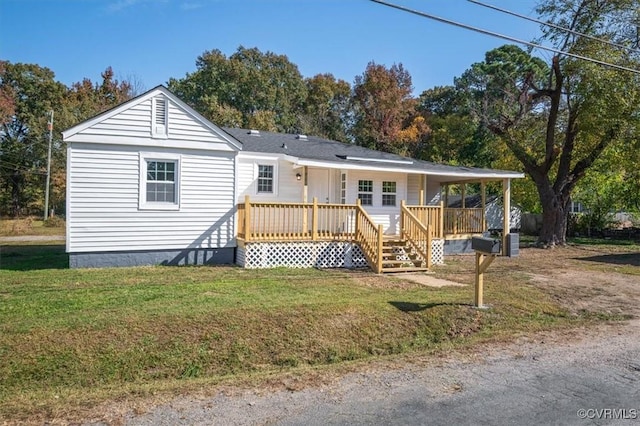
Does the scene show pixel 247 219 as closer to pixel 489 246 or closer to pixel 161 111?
pixel 161 111

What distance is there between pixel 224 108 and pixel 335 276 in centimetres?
3013

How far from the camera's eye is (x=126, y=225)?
11.2 m

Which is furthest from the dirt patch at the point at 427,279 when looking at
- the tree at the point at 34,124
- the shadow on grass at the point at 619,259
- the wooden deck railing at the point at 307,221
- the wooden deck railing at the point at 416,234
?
the tree at the point at 34,124

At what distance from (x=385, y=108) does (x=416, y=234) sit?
1166 inches

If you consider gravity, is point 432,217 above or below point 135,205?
below

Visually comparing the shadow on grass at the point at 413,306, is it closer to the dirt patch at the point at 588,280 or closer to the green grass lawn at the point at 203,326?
the green grass lawn at the point at 203,326

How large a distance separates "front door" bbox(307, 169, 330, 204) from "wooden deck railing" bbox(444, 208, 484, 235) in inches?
173

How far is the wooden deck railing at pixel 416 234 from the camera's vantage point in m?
11.7

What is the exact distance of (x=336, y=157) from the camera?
1448cm

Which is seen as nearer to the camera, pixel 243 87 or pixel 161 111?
pixel 161 111

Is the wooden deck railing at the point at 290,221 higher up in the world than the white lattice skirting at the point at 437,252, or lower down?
higher up

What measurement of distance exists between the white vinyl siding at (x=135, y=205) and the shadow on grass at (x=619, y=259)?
1265 centimetres

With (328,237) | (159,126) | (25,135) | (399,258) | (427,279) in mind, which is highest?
(25,135)

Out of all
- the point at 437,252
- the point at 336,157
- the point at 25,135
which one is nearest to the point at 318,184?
the point at 336,157
